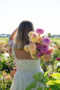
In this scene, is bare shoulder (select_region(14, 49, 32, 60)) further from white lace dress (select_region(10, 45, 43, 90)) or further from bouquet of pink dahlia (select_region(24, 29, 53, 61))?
bouquet of pink dahlia (select_region(24, 29, 53, 61))

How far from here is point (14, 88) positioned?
2885 mm

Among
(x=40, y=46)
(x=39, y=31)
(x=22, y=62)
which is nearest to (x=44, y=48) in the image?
(x=40, y=46)

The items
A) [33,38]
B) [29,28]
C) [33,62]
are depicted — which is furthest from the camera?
[33,62]

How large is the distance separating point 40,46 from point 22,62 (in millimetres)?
571

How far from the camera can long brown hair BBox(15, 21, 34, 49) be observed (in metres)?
2.63

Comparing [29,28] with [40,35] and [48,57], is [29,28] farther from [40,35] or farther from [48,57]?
[48,57]

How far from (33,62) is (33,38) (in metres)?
0.59

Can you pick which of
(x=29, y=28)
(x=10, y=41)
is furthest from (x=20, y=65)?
(x=29, y=28)

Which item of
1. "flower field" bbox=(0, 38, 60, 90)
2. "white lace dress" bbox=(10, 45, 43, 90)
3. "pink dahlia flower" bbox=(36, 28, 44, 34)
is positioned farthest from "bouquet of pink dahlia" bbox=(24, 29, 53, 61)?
"white lace dress" bbox=(10, 45, 43, 90)

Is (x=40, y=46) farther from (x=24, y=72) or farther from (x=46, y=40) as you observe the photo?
(x=24, y=72)

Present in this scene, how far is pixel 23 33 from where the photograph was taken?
2.66m

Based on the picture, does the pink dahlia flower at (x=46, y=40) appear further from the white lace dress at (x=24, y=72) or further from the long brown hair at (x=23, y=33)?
the white lace dress at (x=24, y=72)

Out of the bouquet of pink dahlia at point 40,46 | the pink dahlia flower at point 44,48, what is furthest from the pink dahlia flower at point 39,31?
the pink dahlia flower at point 44,48

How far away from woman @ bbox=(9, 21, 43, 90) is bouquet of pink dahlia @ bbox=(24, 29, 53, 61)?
0.31m
